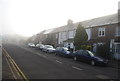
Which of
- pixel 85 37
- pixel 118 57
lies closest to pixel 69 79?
pixel 118 57

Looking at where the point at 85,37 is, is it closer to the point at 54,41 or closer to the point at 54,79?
the point at 54,79

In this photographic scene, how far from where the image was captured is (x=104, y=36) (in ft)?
86.4

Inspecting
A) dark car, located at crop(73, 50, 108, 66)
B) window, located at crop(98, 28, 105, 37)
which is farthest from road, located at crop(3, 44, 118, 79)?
window, located at crop(98, 28, 105, 37)

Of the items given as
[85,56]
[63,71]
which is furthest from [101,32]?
[63,71]

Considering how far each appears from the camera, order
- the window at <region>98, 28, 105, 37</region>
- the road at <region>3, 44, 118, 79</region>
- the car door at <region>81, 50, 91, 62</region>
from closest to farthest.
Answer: the road at <region>3, 44, 118, 79</region> → the car door at <region>81, 50, 91, 62</region> → the window at <region>98, 28, 105, 37</region>

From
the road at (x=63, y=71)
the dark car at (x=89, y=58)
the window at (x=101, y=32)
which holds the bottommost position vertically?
the road at (x=63, y=71)

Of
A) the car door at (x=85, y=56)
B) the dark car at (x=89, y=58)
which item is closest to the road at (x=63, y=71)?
the dark car at (x=89, y=58)

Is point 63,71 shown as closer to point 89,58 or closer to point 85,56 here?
point 89,58

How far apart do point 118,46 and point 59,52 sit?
9.56m

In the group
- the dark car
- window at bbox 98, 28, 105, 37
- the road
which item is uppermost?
window at bbox 98, 28, 105, 37

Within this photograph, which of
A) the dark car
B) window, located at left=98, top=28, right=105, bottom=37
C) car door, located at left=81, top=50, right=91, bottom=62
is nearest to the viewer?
the dark car

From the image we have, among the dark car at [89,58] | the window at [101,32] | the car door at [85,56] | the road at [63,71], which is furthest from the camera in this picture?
the window at [101,32]

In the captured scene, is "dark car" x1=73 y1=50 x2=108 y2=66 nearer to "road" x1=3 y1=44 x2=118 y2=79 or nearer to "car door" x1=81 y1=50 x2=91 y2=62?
"car door" x1=81 y1=50 x2=91 y2=62

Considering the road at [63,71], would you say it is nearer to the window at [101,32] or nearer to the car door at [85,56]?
the car door at [85,56]
